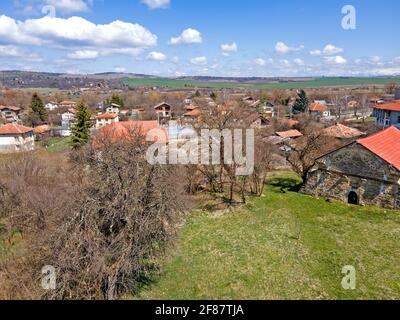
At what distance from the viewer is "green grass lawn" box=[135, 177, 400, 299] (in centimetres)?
1402

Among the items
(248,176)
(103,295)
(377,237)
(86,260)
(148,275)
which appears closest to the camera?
(86,260)

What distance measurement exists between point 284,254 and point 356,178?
1030 centimetres

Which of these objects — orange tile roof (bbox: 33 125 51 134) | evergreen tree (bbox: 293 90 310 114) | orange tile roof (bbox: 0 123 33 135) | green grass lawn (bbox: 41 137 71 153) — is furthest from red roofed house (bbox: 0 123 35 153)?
evergreen tree (bbox: 293 90 310 114)

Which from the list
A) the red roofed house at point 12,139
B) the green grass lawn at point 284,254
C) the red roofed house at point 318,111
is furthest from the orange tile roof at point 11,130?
the red roofed house at point 318,111

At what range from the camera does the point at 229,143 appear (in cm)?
2588

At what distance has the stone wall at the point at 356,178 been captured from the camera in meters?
22.5

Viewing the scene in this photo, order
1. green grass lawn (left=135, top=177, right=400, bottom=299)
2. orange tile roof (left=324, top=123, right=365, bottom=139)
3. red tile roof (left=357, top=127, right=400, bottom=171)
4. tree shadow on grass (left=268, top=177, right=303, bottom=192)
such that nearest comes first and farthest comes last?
1. green grass lawn (left=135, top=177, right=400, bottom=299)
2. red tile roof (left=357, top=127, right=400, bottom=171)
3. tree shadow on grass (left=268, top=177, right=303, bottom=192)
4. orange tile roof (left=324, top=123, right=365, bottom=139)

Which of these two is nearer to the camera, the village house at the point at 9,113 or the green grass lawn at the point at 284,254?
the green grass lawn at the point at 284,254

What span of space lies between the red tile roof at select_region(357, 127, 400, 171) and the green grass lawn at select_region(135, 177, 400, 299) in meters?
3.69

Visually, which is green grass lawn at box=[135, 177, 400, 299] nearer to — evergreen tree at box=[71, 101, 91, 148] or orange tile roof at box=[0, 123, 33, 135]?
evergreen tree at box=[71, 101, 91, 148]

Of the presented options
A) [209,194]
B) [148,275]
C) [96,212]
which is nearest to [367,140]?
[209,194]

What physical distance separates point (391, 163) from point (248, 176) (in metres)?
10.5

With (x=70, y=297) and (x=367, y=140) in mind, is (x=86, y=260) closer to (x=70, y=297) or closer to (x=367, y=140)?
(x=70, y=297)

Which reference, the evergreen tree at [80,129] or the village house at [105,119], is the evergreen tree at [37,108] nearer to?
the village house at [105,119]
